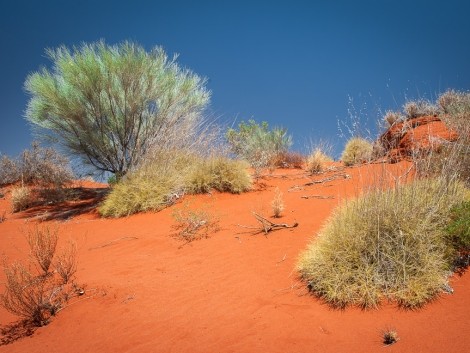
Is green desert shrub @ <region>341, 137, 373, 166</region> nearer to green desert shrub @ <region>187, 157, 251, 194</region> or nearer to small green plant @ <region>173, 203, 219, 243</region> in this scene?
green desert shrub @ <region>187, 157, 251, 194</region>

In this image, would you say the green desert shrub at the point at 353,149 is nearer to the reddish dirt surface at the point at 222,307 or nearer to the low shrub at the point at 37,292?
the reddish dirt surface at the point at 222,307

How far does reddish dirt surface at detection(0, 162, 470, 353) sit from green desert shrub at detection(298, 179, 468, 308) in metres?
0.15

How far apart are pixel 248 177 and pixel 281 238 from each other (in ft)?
14.8

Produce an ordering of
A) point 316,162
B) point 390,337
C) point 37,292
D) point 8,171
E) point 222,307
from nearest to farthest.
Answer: point 390,337 < point 222,307 < point 37,292 < point 316,162 < point 8,171

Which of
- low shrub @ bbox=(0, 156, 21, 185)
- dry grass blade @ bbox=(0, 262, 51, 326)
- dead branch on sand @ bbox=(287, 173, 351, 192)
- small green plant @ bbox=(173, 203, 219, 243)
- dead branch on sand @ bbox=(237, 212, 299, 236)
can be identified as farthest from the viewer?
low shrub @ bbox=(0, 156, 21, 185)

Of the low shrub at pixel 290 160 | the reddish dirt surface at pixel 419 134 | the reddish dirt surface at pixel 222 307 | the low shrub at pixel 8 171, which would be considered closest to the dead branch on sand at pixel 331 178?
the reddish dirt surface at pixel 419 134

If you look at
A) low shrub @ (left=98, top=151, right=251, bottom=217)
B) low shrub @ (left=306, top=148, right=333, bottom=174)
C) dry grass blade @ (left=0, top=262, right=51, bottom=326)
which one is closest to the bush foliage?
low shrub @ (left=98, top=151, right=251, bottom=217)

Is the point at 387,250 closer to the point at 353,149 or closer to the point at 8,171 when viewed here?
the point at 353,149

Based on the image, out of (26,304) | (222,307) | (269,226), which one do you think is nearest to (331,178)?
(269,226)

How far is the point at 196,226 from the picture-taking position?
695 cm

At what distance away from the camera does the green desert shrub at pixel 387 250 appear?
3.53 meters

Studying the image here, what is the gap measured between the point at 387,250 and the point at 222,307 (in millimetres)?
1804

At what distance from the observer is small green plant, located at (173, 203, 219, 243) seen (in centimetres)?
671

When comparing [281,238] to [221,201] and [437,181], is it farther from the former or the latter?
[221,201]
